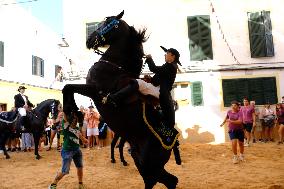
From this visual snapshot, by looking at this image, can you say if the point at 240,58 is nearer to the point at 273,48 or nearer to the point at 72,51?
the point at 273,48

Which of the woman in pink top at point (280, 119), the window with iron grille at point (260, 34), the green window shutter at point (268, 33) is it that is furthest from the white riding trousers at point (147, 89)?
the green window shutter at point (268, 33)

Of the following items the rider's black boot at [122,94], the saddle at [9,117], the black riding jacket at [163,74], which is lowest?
the saddle at [9,117]

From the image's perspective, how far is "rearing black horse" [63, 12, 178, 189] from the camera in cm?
446

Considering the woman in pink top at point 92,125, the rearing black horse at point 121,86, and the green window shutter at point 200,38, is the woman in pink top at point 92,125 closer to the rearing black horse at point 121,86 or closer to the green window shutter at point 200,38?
the green window shutter at point 200,38

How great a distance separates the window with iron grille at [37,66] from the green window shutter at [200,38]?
14470 mm

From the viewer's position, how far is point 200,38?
18.3m

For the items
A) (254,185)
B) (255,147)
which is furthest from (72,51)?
(254,185)

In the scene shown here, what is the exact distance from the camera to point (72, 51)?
18.8 metres

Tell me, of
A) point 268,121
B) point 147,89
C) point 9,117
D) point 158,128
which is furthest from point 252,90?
point 147,89

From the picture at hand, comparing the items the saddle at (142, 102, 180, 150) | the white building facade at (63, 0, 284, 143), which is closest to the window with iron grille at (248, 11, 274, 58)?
the white building facade at (63, 0, 284, 143)

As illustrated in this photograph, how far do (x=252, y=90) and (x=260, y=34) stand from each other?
10.2 ft

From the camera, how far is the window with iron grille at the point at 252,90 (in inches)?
701

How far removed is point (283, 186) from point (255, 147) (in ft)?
26.0

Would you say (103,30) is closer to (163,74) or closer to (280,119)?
(163,74)
